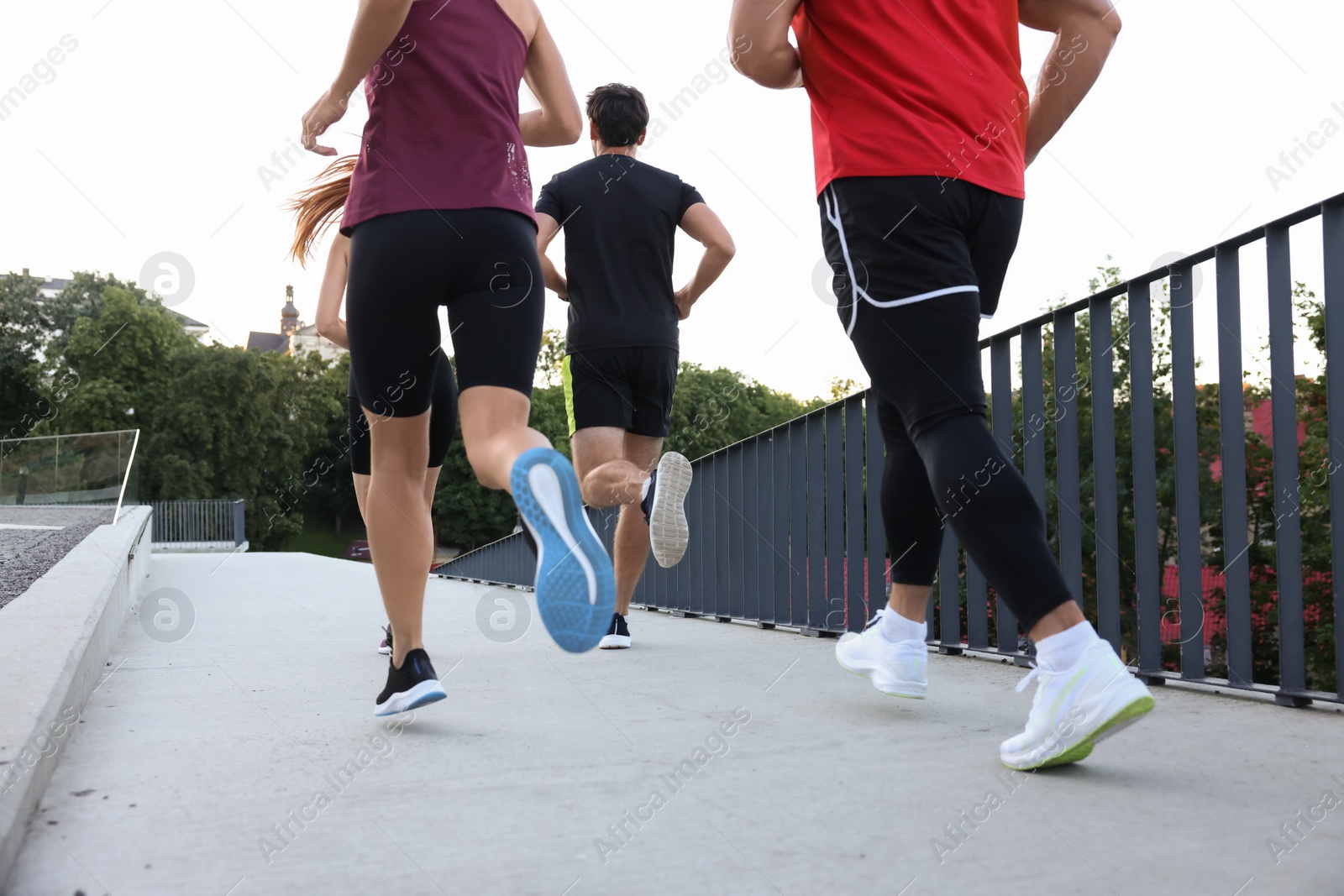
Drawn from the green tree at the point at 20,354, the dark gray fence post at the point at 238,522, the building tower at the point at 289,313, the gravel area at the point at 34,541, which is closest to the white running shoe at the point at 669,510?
the gravel area at the point at 34,541

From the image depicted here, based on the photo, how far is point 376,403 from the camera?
90.0 inches

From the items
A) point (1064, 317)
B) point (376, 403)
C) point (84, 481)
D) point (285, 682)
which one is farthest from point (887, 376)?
point (84, 481)

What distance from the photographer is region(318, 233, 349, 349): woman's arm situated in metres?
3.09

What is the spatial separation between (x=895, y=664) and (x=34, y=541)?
26.4ft

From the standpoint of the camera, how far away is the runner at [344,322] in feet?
9.22

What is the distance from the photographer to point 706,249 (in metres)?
4.19

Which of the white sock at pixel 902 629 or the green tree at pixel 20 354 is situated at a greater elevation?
the green tree at pixel 20 354

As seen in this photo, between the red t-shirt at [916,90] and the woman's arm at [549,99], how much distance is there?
0.68 metres

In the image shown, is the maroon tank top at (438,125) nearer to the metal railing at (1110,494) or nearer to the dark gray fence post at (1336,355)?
the metal railing at (1110,494)

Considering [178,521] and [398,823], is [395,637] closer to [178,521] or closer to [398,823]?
[398,823]

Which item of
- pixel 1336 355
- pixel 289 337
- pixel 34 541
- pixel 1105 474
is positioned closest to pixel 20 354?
pixel 289 337

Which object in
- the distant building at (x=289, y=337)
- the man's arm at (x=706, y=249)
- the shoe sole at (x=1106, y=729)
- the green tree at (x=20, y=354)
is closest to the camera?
the shoe sole at (x=1106, y=729)

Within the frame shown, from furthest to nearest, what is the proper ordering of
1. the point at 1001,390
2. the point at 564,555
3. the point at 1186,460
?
1. the point at 1001,390
2. the point at 1186,460
3. the point at 564,555

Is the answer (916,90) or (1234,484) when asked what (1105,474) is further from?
(916,90)
